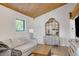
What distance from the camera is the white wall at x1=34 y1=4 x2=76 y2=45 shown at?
685cm

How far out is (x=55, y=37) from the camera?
676 cm

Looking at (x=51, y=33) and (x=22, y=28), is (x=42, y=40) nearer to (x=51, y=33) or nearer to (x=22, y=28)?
(x=51, y=33)

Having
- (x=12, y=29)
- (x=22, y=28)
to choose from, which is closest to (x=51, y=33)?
(x=22, y=28)

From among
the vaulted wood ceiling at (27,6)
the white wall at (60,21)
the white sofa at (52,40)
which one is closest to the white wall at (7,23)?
the vaulted wood ceiling at (27,6)

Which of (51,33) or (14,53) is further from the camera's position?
(51,33)

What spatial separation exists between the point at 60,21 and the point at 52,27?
0.64 metres

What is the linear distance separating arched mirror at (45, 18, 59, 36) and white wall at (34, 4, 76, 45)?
19 centimetres

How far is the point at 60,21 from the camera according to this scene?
6.93 metres

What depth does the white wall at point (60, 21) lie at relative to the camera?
685cm

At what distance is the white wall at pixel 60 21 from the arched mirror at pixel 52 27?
0.61 feet

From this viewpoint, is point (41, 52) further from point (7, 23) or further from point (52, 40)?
point (52, 40)

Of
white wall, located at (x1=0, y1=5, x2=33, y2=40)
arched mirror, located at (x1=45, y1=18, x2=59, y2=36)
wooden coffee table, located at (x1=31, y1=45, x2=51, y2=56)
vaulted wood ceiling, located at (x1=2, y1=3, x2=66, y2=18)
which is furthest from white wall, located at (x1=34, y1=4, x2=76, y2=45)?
wooden coffee table, located at (x1=31, y1=45, x2=51, y2=56)

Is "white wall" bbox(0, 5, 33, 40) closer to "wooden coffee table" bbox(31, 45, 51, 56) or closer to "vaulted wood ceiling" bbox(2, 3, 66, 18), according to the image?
"vaulted wood ceiling" bbox(2, 3, 66, 18)

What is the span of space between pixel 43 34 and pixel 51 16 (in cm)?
124
